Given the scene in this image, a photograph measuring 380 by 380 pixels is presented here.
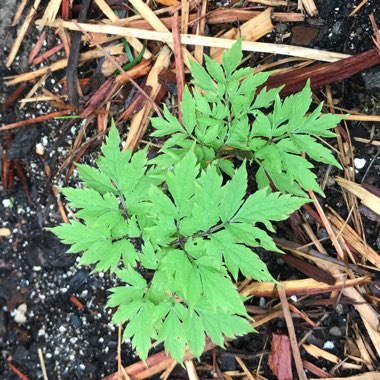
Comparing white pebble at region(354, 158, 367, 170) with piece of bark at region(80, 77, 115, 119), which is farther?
piece of bark at region(80, 77, 115, 119)

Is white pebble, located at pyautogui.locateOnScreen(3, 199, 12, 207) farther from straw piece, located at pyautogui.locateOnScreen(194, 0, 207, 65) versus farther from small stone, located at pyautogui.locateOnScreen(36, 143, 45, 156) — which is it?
straw piece, located at pyautogui.locateOnScreen(194, 0, 207, 65)

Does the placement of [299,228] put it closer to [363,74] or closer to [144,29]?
[363,74]

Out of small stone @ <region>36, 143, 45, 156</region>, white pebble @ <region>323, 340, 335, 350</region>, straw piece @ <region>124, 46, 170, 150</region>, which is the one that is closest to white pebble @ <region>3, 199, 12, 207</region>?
small stone @ <region>36, 143, 45, 156</region>

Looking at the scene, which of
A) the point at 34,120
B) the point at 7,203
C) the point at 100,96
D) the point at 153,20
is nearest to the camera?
the point at 153,20

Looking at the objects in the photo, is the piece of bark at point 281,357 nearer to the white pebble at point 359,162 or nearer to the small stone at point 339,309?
the small stone at point 339,309

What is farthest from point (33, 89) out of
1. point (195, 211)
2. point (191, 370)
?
point (191, 370)

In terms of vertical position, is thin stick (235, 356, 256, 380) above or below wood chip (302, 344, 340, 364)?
below

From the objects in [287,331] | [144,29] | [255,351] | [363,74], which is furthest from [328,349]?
[144,29]

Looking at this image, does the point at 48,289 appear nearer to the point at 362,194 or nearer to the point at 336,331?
the point at 336,331
